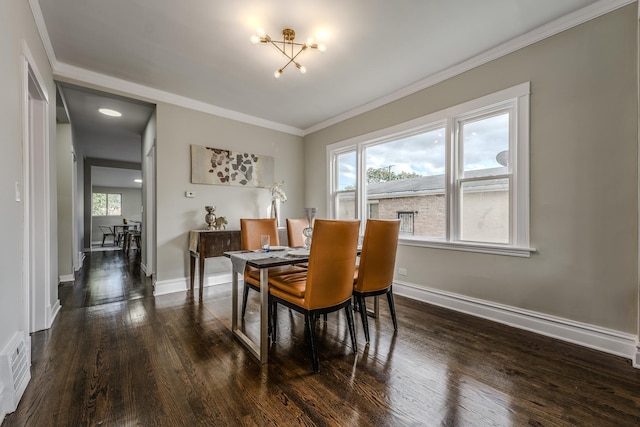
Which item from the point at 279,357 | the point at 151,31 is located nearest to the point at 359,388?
the point at 279,357

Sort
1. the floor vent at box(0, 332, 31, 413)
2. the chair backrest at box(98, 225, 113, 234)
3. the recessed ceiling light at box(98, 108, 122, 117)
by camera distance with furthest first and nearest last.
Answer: the chair backrest at box(98, 225, 113, 234) < the recessed ceiling light at box(98, 108, 122, 117) < the floor vent at box(0, 332, 31, 413)

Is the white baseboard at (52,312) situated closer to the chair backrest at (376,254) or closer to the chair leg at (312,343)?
the chair leg at (312,343)

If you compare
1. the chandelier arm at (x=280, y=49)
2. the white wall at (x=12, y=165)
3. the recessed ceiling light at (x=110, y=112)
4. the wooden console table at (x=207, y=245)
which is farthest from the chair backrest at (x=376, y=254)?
the recessed ceiling light at (x=110, y=112)

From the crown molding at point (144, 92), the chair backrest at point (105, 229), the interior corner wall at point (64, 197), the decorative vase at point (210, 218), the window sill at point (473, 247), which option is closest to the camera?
the window sill at point (473, 247)

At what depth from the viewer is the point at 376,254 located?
2.29 metres

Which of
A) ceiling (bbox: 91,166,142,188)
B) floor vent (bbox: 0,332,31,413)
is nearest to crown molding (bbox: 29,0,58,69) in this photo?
floor vent (bbox: 0,332,31,413)

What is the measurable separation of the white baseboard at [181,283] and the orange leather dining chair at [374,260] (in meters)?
2.56

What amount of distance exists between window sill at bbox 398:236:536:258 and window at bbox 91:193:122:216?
12.0 meters

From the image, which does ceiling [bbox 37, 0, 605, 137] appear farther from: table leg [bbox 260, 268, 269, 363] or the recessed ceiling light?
table leg [bbox 260, 268, 269, 363]

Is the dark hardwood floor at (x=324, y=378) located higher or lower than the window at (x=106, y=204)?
lower

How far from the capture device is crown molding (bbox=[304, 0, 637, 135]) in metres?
A: 2.09

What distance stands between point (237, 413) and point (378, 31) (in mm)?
2944

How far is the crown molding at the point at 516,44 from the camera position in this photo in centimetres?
209

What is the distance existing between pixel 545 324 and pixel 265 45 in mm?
3520
